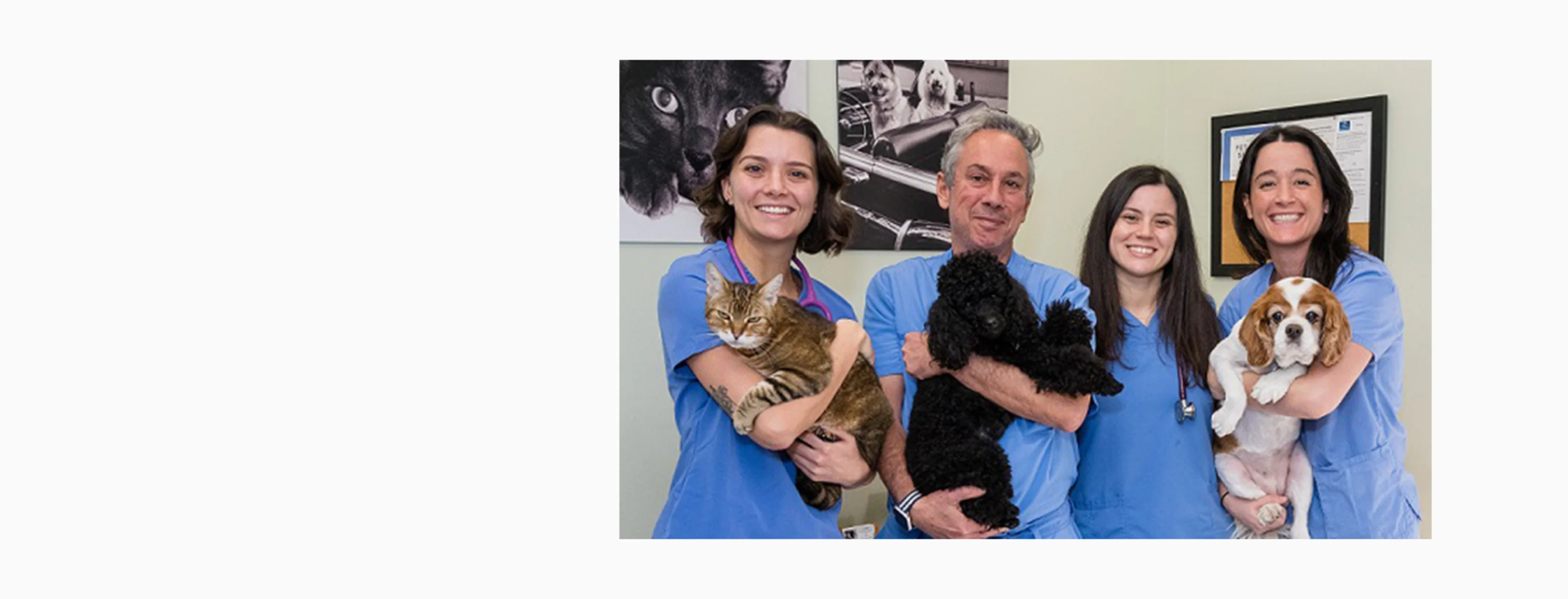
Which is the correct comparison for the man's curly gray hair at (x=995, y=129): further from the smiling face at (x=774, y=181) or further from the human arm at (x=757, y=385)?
the human arm at (x=757, y=385)

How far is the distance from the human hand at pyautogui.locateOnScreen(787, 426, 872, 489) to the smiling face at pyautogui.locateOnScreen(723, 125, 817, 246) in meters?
0.46

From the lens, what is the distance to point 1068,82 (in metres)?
2.48

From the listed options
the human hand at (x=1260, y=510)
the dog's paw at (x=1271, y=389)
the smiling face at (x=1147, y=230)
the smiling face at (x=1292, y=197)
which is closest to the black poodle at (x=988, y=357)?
the smiling face at (x=1147, y=230)

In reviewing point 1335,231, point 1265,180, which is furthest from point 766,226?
point 1335,231

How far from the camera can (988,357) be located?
7.46 ft

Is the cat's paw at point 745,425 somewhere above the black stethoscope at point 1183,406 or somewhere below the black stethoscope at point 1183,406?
below

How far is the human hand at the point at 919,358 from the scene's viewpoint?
2.31 metres

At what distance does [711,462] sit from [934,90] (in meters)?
1.03

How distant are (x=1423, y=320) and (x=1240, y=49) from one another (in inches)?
31.0

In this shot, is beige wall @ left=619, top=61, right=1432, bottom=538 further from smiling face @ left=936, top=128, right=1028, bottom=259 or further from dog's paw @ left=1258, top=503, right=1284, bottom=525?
dog's paw @ left=1258, top=503, right=1284, bottom=525

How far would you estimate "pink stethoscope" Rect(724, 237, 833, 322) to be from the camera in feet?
7.61

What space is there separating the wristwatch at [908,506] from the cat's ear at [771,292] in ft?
1.79

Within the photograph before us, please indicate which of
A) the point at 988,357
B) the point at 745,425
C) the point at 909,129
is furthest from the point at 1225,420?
the point at 745,425

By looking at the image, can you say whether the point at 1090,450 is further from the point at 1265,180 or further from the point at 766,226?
the point at 766,226
